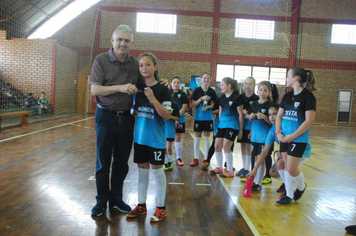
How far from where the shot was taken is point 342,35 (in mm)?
15852

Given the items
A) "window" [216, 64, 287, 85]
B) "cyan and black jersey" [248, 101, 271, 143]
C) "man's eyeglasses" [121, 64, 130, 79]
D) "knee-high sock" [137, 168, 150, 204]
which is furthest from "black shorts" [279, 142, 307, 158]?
"window" [216, 64, 287, 85]

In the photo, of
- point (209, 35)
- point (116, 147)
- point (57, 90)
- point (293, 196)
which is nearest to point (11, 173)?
point (116, 147)

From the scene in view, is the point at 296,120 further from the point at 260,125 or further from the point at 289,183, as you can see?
the point at 260,125

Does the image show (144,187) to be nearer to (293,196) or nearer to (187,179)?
(187,179)

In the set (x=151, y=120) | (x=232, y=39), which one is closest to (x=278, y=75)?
(x=232, y=39)

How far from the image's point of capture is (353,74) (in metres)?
16.0

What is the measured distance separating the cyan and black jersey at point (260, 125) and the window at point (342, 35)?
1537 centimetres

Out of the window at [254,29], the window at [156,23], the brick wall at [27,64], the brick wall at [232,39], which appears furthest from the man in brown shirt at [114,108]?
the window at [254,29]

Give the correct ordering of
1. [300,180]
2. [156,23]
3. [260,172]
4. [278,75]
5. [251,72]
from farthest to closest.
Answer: [278,75], [251,72], [156,23], [260,172], [300,180]

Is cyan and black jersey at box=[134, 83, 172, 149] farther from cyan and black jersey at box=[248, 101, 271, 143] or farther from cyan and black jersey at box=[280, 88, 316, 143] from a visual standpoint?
cyan and black jersey at box=[248, 101, 271, 143]

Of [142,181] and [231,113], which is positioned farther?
[231,113]

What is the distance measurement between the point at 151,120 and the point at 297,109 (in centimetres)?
156

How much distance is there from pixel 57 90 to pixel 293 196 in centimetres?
1207

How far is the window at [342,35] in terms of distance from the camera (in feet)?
52.0
